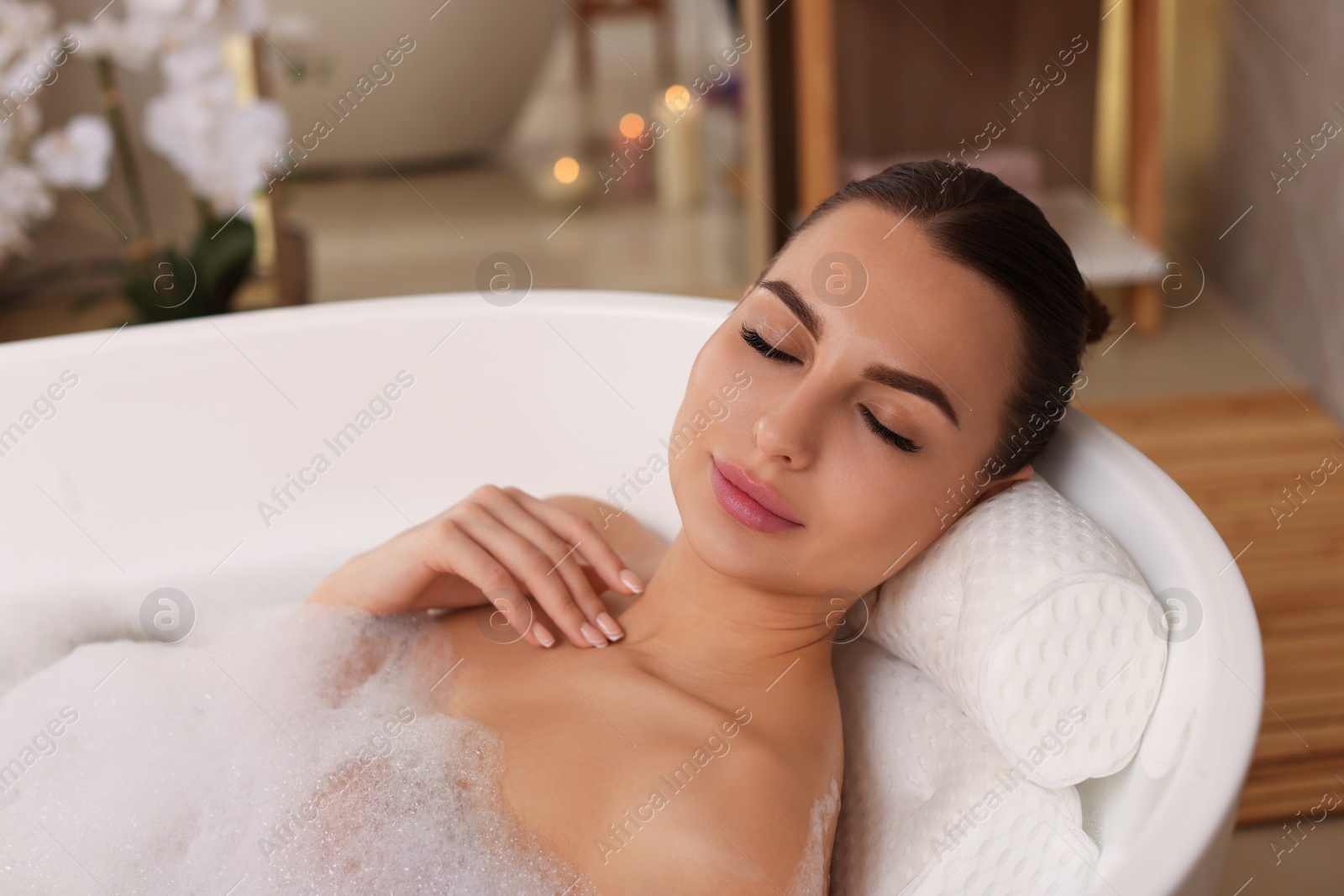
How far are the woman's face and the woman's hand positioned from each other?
0.16m

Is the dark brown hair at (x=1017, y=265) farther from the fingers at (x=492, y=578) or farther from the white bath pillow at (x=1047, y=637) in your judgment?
the fingers at (x=492, y=578)

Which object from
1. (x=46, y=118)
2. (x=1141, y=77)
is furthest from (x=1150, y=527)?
(x=46, y=118)

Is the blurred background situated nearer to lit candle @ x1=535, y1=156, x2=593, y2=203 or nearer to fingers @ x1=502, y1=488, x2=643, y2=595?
lit candle @ x1=535, y1=156, x2=593, y2=203

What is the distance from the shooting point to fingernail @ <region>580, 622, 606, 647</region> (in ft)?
3.20

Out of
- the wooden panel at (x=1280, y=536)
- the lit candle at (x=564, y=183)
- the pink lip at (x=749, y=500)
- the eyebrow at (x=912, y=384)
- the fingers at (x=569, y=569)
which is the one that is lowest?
the wooden panel at (x=1280, y=536)

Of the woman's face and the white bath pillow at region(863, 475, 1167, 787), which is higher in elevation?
the woman's face

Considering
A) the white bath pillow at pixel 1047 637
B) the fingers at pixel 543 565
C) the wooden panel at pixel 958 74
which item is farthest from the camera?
the wooden panel at pixel 958 74

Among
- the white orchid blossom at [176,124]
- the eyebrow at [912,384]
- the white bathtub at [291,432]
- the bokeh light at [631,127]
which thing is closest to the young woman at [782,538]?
the eyebrow at [912,384]

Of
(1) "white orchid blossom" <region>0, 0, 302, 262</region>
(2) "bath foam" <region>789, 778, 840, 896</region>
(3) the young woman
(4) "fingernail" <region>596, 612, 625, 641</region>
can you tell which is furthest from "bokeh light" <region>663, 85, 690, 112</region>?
(2) "bath foam" <region>789, 778, 840, 896</region>

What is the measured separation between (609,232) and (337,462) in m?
1.89

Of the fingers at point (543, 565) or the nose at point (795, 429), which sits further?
the fingers at point (543, 565)

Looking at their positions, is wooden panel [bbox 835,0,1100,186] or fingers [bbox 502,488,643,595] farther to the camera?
wooden panel [bbox 835,0,1100,186]

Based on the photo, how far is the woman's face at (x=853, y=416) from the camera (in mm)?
804

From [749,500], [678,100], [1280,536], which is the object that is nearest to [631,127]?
[678,100]
